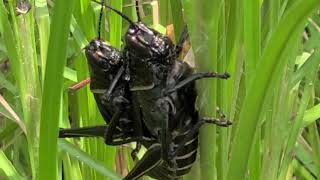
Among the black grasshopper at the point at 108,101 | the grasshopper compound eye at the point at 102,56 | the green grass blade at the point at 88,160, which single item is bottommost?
the green grass blade at the point at 88,160

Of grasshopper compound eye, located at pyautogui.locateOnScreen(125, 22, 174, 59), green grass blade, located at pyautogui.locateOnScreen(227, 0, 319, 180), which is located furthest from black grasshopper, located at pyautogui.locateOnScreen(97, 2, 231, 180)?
green grass blade, located at pyautogui.locateOnScreen(227, 0, 319, 180)

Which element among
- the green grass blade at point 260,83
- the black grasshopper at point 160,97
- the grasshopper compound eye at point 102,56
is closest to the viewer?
the green grass blade at point 260,83

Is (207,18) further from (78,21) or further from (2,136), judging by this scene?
(2,136)

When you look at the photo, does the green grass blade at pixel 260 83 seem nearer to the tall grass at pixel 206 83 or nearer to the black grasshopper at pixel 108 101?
the tall grass at pixel 206 83

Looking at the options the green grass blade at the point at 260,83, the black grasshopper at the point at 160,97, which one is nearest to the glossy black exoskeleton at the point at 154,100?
the black grasshopper at the point at 160,97

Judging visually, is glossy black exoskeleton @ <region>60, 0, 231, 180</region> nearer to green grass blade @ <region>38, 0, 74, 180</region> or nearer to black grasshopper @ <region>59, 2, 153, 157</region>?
black grasshopper @ <region>59, 2, 153, 157</region>

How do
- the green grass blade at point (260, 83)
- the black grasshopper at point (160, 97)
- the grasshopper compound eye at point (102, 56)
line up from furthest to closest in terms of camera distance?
the grasshopper compound eye at point (102, 56), the black grasshopper at point (160, 97), the green grass blade at point (260, 83)

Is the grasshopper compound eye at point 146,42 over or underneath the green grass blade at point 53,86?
over

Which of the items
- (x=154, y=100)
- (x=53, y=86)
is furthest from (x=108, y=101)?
(x=53, y=86)
